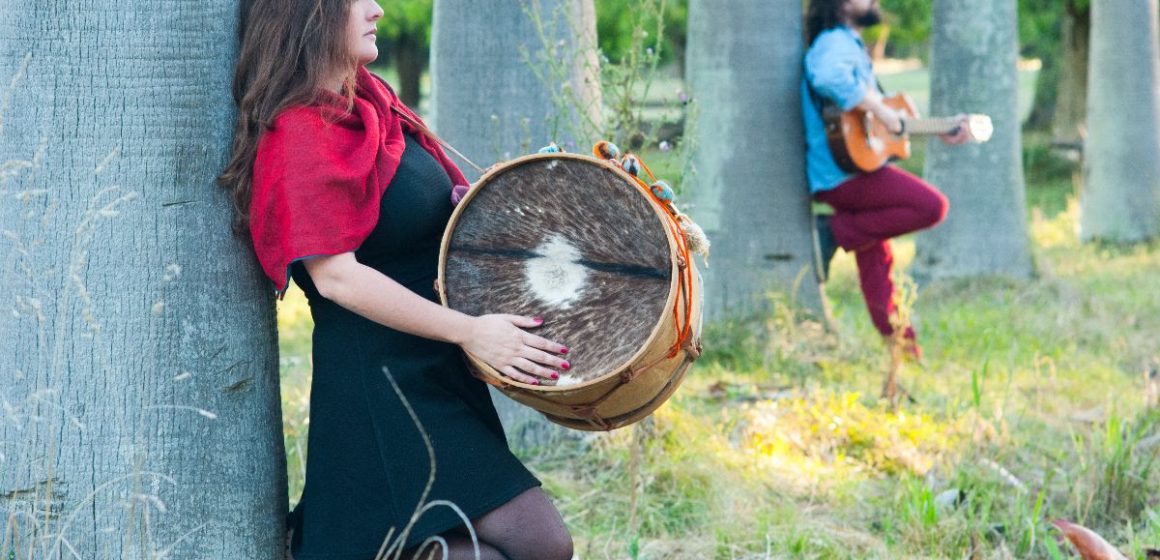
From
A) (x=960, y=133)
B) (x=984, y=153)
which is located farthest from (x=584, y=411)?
(x=984, y=153)

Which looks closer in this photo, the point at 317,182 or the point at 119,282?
the point at 317,182

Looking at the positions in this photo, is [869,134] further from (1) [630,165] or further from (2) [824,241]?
(1) [630,165]

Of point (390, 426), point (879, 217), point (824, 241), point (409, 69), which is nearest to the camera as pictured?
point (390, 426)

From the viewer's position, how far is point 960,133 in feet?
20.7

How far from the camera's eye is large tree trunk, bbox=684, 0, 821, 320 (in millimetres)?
6367

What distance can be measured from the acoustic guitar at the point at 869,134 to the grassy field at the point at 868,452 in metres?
0.75

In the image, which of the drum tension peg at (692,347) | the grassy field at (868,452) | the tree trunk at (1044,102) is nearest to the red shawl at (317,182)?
the drum tension peg at (692,347)

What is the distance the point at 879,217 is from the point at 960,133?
635 mm

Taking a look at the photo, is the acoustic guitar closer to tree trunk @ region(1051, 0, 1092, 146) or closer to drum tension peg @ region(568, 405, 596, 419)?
drum tension peg @ region(568, 405, 596, 419)

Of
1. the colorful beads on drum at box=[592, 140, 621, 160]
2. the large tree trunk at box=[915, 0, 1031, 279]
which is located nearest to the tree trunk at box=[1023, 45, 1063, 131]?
the large tree trunk at box=[915, 0, 1031, 279]

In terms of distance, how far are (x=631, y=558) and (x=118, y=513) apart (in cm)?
150

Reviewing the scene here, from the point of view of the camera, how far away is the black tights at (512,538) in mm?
2666

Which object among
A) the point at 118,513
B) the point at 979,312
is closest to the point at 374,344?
the point at 118,513

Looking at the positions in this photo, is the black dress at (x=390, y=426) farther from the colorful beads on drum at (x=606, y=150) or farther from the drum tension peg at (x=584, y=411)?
the colorful beads on drum at (x=606, y=150)
